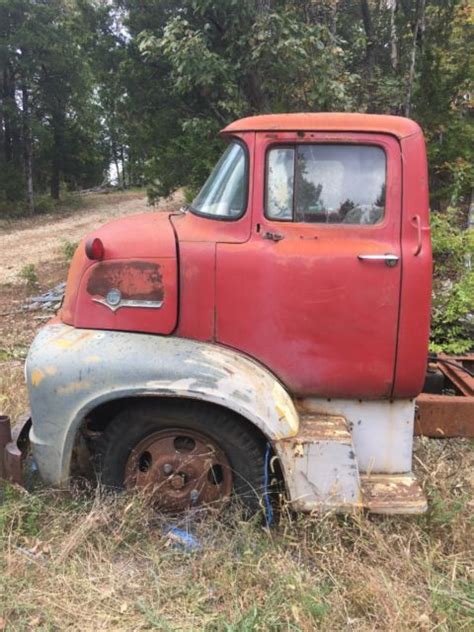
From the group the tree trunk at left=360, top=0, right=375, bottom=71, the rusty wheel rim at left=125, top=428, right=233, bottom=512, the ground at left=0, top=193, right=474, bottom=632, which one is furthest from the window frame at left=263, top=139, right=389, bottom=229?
the tree trunk at left=360, top=0, right=375, bottom=71

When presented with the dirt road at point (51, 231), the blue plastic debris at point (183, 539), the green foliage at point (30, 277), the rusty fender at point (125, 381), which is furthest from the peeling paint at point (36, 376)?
the dirt road at point (51, 231)

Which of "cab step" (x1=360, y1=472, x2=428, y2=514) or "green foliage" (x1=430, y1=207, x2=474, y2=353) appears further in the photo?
"green foliage" (x1=430, y1=207, x2=474, y2=353)

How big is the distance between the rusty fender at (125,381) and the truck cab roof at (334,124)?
1.14m

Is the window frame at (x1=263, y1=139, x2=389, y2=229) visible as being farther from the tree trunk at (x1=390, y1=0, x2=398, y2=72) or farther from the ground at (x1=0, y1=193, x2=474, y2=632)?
the tree trunk at (x1=390, y1=0, x2=398, y2=72)

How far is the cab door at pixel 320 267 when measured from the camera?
288 centimetres

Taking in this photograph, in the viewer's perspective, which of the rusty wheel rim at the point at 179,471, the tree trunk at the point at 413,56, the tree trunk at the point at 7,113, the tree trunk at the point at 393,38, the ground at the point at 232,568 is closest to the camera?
the ground at the point at 232,568

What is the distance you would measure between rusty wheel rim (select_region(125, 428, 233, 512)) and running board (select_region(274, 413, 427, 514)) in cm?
37

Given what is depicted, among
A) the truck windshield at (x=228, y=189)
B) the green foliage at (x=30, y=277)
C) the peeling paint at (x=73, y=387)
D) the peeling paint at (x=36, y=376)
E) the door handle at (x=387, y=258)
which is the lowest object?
the green foliage at (x=30, y=277)

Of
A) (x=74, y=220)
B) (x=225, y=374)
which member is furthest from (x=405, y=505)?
(x=74, y=220)

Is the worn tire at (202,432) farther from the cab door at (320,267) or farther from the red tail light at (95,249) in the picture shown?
the red tail light at (95,249)

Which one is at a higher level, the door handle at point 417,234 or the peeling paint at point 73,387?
the door handle at point 417,234

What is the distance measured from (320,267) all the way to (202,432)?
1.02 meters

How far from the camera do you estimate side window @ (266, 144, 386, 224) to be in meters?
2.92

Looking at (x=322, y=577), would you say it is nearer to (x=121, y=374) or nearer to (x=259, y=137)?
(x=121, y=374)
